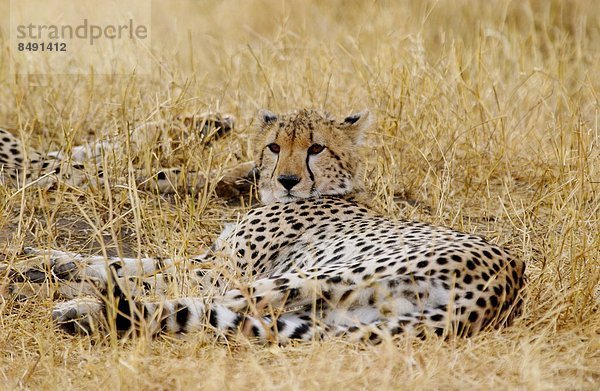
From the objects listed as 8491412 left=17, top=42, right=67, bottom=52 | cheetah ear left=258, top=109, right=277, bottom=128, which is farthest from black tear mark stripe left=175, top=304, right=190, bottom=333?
8491412 left=17, top=42, right=67, bottom=52

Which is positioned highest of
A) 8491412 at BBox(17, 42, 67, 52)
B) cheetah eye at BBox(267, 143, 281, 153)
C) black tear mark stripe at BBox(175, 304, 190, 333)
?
cheetah eye at BBox(267, 143, 281, 153)

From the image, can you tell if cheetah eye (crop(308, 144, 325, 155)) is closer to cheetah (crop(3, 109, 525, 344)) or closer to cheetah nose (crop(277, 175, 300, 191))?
cheetah nose (crop(277, 175, 300, 191))

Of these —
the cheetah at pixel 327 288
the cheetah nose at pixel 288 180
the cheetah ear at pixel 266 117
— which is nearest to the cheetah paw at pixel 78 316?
the cheetah at pixel 327 288

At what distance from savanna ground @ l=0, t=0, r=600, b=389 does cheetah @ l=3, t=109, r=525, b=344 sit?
60 millimetres

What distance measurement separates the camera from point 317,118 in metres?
3.94

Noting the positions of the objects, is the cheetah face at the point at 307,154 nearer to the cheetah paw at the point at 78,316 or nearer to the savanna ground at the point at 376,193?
the savanna ground at the point at 376,193

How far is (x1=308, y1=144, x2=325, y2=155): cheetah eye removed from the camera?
12.6 feet

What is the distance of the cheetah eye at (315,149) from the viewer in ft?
12.6

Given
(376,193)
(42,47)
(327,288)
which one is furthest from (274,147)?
(42,47)

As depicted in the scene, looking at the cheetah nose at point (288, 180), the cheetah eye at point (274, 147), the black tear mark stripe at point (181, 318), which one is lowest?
the black tear mark stripe at point (181, 318)

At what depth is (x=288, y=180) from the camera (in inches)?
148

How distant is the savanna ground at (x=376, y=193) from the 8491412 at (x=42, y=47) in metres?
0.29

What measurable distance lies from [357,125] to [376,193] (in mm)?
461

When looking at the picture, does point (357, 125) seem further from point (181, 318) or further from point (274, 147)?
point (181, 318)
